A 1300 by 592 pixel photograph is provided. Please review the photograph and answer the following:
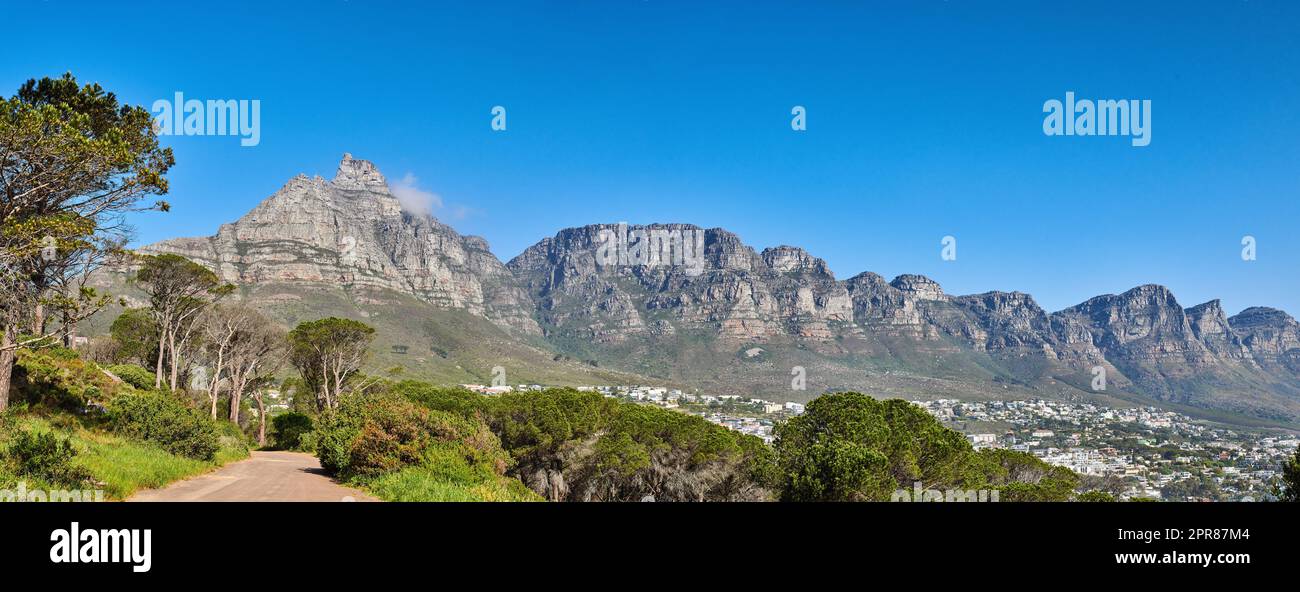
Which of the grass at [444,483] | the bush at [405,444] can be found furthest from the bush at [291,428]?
the grass at [444,483]

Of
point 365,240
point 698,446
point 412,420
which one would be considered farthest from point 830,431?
point 365,240

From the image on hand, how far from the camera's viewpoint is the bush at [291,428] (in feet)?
126

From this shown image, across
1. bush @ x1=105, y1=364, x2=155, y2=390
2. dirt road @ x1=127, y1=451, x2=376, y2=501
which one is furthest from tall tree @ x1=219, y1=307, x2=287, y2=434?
dirt road @ x1=127, y1=451, x2=376, y2=501

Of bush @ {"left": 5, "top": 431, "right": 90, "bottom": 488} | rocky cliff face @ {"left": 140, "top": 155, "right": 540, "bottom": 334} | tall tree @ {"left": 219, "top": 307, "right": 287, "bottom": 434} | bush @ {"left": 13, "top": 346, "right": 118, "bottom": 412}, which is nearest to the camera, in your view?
bush @ {"left": 5, "top": 431, "right": 90, "bottom": 488}

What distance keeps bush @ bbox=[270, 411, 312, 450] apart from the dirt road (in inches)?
886

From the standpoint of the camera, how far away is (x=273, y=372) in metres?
44.4

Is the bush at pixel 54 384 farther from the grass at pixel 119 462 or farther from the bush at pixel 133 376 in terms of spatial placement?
the bush at pixel 133 376

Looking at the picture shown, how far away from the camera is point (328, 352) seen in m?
41.8

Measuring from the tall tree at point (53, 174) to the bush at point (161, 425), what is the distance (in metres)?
2.49

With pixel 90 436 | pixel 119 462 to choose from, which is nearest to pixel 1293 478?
pixel 119 462

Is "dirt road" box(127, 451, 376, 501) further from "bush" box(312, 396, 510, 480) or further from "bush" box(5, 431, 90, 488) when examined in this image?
"bush" box(5, 431, 90, 488)

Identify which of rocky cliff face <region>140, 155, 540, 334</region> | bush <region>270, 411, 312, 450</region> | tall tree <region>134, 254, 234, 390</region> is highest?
rocky cliff face <region>140, 155, 540, 334</region>

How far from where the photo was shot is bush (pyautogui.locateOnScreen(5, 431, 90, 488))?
34.4 feet
